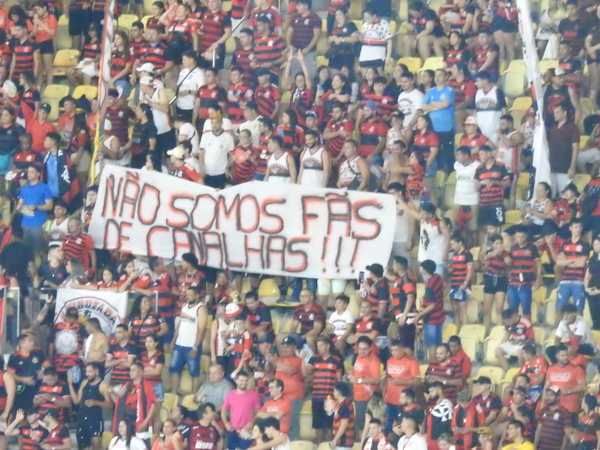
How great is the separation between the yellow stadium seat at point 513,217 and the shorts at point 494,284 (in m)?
0.99

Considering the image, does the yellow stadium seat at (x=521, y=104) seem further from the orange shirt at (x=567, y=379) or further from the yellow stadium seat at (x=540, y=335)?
the orange shirt at (x=567, y=379)

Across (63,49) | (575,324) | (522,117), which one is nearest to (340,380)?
(575,324)

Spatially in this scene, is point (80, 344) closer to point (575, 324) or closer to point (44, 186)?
point (44, 186)

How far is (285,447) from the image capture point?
955 inches

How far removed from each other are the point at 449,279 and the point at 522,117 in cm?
238

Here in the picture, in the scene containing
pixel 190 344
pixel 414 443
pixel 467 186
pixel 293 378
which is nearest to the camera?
pixel 414 443

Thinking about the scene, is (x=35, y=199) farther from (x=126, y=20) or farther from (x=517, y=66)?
(x=517, y=66)

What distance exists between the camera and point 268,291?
26719mm

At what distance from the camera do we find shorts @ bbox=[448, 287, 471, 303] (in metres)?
25.6

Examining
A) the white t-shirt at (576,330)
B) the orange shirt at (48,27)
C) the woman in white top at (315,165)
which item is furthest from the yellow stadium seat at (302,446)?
the orange shirt at (48,27)

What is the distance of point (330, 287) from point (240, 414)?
235cm

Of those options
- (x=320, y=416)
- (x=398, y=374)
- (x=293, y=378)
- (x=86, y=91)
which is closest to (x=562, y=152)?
(x=398, y=374)

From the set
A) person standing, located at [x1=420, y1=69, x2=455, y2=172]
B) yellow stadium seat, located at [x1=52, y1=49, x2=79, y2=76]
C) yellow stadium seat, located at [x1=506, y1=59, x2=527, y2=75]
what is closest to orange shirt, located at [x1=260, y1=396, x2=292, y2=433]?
person standing, located at [x1=420, y1=69, x2=455, y2=172]

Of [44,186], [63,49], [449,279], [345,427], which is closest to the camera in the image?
[345,427]
